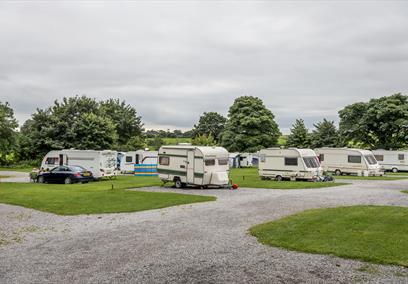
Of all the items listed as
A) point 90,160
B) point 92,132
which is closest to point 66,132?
point 92,132

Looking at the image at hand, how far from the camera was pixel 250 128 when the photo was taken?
63.0 meters

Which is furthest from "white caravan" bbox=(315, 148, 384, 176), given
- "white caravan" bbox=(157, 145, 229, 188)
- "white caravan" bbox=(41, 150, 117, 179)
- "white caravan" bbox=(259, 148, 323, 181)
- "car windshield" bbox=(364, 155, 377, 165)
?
"white caravan" bbox=(41, 150, 117, 179)

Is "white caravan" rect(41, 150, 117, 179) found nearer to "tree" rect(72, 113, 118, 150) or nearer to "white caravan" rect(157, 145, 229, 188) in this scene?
"white caravan" rect(157, 145, 229, 188)

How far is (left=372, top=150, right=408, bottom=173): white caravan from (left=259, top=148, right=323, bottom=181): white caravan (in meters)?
17.8

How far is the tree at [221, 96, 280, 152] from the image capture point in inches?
2432

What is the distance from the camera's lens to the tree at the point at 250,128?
61.8 meters

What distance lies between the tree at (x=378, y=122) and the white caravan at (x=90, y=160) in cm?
3349

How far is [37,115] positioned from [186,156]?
107 feet

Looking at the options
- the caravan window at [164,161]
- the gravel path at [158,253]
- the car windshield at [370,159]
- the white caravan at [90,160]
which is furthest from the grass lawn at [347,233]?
the car windshield at [370,159]

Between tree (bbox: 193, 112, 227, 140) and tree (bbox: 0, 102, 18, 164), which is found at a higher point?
tree (bbox: 193, 112, 227, 140)

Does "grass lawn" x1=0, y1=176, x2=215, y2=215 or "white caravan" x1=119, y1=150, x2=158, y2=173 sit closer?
"grass lawn" x1=0, y1=176, x2=215, y2=215

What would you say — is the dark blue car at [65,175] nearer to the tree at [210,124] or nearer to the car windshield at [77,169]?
the car windshield at [77,169]

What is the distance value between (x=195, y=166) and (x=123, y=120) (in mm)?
51367

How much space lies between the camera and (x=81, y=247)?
959cm
